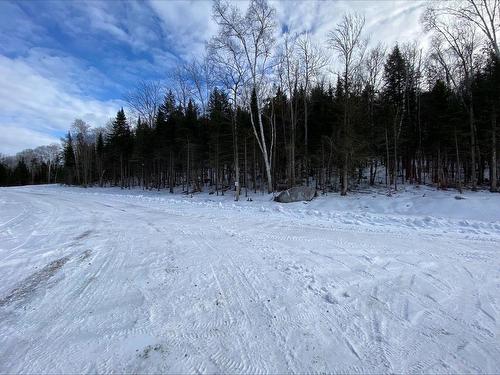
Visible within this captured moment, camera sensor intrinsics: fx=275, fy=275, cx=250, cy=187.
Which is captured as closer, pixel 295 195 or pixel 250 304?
pixel 250 304

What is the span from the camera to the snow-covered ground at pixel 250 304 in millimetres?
2686

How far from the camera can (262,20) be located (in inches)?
863

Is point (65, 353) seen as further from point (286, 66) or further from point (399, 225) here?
point (286, 66)

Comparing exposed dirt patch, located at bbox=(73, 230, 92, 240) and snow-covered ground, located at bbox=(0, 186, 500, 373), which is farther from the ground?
exposed dirt patch, located at bbox=(73, 230, 92, 240)

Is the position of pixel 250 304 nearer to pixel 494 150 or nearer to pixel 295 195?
pixel 295 195

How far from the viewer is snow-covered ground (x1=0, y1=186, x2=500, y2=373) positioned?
269 centimetres

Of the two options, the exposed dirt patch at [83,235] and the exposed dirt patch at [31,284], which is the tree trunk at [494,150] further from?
the exposed dirt patch at [31,284]

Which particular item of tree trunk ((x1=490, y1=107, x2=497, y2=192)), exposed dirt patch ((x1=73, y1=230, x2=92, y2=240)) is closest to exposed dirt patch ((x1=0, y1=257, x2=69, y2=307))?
exposed dirt patch ((x1=73, y1=230, x2=92, y2=240))

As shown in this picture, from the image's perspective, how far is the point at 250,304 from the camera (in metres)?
3.77

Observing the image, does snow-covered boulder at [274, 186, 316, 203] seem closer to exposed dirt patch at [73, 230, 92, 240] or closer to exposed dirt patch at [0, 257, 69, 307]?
exposed dirt patch at [73, 230, 92, 240]

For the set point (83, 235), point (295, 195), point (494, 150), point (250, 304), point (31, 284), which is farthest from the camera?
point (494, 150)

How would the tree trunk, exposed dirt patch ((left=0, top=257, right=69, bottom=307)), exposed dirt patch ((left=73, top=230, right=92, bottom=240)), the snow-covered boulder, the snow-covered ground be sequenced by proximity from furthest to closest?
1. the tree trunk
2. the snow-covered boulder
3. exposed dirt patch ((left=73, top=230, right=92, bottom=240))
4. exposed dirt patch ((left=0, top=257, right=69, bottom=307))
5. the snow-covered ground

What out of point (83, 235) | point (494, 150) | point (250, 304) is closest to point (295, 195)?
point (83, 235)

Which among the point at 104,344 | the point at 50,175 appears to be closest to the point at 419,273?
the point at 104,344
